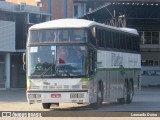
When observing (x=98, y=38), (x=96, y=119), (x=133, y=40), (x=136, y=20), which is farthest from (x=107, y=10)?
(x=96, y=119)

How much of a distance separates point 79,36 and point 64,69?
4.86 ft

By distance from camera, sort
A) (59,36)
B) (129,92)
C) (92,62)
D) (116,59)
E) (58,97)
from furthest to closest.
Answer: (129,92)
(116,59)
(92,62)
(59,36)
(58,97)

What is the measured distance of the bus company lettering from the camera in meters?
26.7

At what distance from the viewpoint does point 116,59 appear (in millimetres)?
27203

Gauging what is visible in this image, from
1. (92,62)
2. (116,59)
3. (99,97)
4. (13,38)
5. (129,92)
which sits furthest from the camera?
(13,38)

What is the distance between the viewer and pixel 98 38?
24.2 metres

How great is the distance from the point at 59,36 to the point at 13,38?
29.1m

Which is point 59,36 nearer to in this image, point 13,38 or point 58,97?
point 58,97

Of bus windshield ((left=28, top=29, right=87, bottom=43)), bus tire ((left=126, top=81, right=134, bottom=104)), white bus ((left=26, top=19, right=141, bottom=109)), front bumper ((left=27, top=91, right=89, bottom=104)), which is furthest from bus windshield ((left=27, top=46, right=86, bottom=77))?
bus tire ((left=126, top=81, right=134, bottom=104))

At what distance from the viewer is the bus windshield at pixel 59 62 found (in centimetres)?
2245

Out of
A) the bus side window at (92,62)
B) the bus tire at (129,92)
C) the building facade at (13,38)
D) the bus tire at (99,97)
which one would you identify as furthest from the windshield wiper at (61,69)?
the building facade at (13,38)

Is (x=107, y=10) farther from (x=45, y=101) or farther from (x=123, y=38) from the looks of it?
(x=45, y=101)

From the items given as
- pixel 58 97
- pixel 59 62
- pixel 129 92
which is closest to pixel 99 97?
pixel 58 97

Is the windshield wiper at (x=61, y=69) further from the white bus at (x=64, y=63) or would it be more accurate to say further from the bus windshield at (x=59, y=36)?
the bus windshield at (x=59, y=36)
